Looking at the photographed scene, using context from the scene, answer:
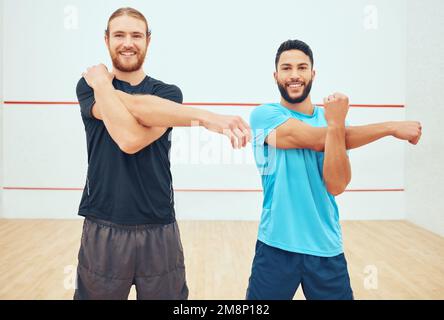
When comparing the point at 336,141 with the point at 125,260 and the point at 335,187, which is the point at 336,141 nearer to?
the point at 335,187

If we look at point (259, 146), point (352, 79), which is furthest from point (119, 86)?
point (352, 79)

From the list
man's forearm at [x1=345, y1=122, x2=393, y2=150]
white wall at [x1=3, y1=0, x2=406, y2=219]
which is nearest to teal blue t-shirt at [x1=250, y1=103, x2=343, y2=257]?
man's forearm at [x1=345, y1=122, x2=393, y2=150]

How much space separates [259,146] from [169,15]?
3000mm

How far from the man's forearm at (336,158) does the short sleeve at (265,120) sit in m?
0.15

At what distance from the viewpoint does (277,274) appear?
1264 mm

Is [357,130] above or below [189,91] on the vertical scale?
below

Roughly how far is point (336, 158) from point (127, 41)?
64cm

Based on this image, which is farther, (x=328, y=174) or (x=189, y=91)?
(x=189, y=91)

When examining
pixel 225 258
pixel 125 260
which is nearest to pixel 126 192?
pixel 125 260

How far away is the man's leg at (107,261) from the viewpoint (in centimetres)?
123

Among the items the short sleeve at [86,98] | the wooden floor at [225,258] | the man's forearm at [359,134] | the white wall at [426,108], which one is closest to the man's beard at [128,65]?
the short sleeve at [86,98]

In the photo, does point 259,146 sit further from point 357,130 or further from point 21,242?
point 21,242

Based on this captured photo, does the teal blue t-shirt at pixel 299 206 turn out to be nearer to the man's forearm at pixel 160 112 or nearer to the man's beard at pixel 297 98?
the man's beard at pixel 297 98

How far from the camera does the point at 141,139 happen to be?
113cm
